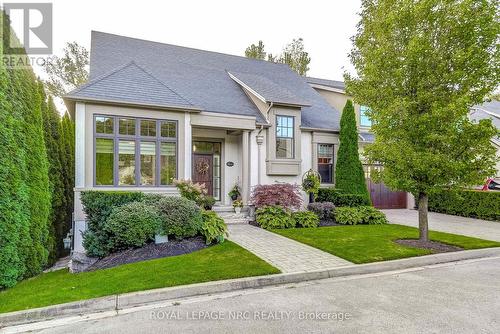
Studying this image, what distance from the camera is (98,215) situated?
664cm

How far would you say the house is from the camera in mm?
8625

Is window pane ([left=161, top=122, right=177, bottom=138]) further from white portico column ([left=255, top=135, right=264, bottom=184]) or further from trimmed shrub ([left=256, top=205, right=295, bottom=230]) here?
trimmed shrub ([left=256, top=205, right=295, bottom=230])

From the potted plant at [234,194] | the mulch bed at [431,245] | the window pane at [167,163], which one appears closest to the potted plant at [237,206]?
the potted plant at [234,194]

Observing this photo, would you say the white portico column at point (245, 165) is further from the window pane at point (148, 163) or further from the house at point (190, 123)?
the window pane at point (148, 163)

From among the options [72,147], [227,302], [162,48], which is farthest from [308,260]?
[162,48]

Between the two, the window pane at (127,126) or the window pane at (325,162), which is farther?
the window pane at (325,162)

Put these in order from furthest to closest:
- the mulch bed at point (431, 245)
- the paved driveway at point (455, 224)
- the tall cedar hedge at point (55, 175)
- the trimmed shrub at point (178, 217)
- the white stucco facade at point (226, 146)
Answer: the paved driveway at point (455, 224), the white stucco facade at point (226, 146), the tall cedar hedge at point (55, 175), the mulch bed at point (431, 245), the trimmed shrub at point (178, 217)

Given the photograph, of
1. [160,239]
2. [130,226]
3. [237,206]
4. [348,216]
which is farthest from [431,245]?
[130,226]

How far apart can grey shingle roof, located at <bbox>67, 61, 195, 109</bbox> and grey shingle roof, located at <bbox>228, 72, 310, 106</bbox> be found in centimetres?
360

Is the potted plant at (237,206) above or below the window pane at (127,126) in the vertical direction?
below

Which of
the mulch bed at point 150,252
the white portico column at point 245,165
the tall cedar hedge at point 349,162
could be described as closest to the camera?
the mulch bed at point 150,252

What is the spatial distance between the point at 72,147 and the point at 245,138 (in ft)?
20.4

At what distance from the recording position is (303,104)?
39.6 ft

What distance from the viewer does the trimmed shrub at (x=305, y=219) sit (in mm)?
10102
